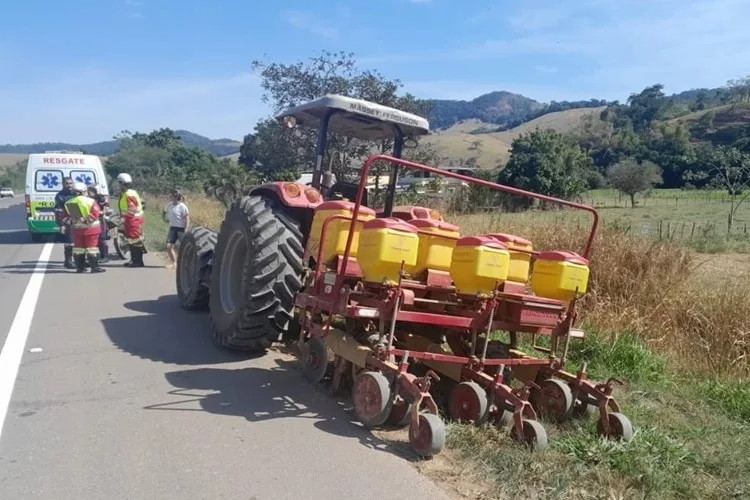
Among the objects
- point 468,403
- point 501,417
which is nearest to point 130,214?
point 468,403

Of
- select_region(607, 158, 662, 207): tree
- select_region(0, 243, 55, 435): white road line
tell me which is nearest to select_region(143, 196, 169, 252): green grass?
select_region(0, 243, 55, 435): white road line

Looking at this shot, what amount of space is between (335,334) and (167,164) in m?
60.5

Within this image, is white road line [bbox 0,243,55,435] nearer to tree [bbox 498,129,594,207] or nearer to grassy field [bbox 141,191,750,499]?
grassy field [bbox 141,191,750,499]

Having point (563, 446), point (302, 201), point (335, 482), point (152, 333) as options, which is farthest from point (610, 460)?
point (152, 333)

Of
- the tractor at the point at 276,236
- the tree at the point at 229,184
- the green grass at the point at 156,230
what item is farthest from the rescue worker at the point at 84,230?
the tree at the point at 229,184

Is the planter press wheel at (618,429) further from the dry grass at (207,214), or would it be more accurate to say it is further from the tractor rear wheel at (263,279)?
the dry grass at (207,214)

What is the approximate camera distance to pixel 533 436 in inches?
156

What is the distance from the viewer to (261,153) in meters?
18.8

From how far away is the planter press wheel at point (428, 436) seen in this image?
3762 millimetres

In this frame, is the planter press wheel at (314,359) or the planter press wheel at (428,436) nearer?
the planter press wheel at (428,436)

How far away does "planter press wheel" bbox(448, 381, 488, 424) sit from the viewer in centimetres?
427

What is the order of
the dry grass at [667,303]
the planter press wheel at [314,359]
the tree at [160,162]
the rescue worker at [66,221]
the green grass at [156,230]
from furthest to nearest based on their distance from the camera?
the tree at [160,162] < the green grass at [156,230] < the rescue worker at [66,221] < the dry grass at [667,303] < the planter press wheel at [314,359]

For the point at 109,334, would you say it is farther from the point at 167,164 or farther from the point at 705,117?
the point at 705,117

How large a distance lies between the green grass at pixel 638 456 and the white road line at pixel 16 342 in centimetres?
317
